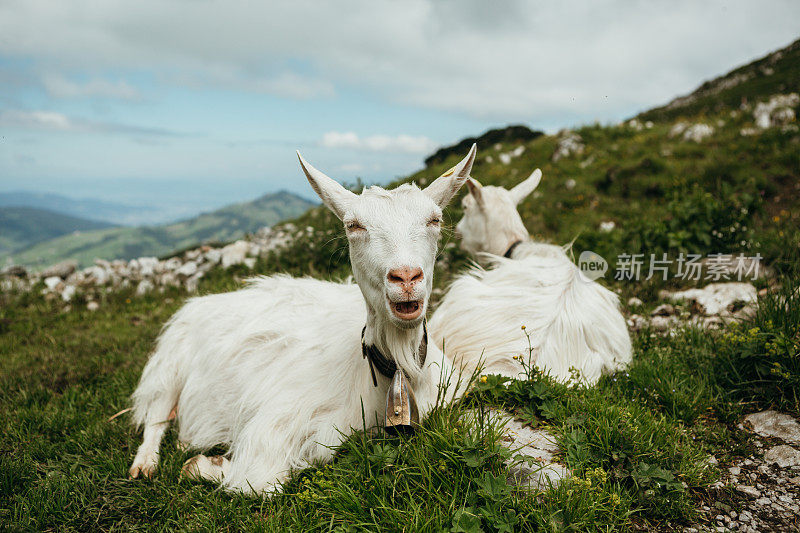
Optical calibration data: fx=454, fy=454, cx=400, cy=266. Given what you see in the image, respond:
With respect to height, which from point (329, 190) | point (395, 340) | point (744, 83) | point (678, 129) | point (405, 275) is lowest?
point (395, 340)

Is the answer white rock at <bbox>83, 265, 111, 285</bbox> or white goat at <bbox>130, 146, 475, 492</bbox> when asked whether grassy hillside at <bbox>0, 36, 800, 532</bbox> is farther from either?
white rock at <bbox>83, 265, 111, 285</bbox>

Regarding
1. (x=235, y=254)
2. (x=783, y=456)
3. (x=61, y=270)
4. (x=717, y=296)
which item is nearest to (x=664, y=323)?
(x=717, y=296)

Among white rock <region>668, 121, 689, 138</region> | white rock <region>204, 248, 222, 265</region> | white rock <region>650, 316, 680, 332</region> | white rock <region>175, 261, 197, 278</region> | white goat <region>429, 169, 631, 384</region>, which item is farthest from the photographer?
white rock <region>668, 121, 689, 138</region>

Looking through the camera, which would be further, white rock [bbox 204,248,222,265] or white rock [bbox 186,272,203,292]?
white rock [bbox 204,248,222,265]

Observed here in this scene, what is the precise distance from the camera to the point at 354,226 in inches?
101

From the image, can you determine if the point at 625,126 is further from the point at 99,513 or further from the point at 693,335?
the point at 99,513

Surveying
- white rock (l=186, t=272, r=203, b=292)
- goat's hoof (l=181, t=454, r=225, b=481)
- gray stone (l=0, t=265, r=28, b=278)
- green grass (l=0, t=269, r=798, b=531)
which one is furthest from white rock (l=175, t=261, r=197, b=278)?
goat's hoof (l=181, t=454, r=225, b=481)

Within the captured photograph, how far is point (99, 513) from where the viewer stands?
2822 millimetres

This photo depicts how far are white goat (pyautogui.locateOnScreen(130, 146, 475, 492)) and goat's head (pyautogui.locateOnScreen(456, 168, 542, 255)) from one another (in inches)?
85.8

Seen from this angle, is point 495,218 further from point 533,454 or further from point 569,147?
point 569,147

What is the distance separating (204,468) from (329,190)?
2.20m

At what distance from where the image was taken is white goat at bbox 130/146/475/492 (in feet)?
8.09

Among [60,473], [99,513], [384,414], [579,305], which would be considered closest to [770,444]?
[579,305]

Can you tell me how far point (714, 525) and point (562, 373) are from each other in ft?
4.87
